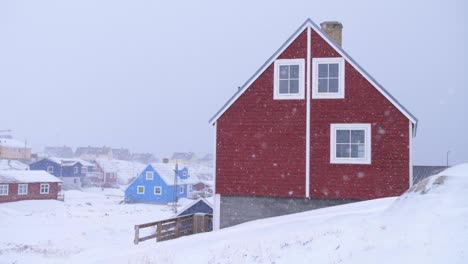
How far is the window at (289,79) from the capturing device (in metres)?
19.2

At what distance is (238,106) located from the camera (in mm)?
19859

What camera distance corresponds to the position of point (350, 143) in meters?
18.6

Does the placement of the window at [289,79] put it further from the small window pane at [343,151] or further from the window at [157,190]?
the window at [157,190]

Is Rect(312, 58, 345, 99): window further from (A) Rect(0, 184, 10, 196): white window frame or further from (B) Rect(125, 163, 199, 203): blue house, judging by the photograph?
(B) Rect(125, 163, 199, 203): blue house

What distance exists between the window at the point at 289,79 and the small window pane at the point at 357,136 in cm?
266

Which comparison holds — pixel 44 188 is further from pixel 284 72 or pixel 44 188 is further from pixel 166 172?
pixel 284 72

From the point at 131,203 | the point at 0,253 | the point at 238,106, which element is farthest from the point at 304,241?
the point at 131,203

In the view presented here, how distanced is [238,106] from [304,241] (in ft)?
33.3

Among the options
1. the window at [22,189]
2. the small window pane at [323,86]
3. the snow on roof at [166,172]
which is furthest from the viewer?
the snow on roof at [166,172]

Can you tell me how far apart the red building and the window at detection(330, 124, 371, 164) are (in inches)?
1992

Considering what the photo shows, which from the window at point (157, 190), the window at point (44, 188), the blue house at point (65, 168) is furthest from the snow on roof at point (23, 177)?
the blue house at point (65, 168)

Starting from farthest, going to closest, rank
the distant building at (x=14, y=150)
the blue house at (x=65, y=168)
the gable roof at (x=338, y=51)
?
the distant building at (x=14, y=150) → the blue house at (x=65, y=168) → the gable roof at (x=338, y=51)

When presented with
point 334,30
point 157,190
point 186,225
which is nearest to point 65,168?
point 157,190

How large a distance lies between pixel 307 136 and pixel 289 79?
2639 millimetres
